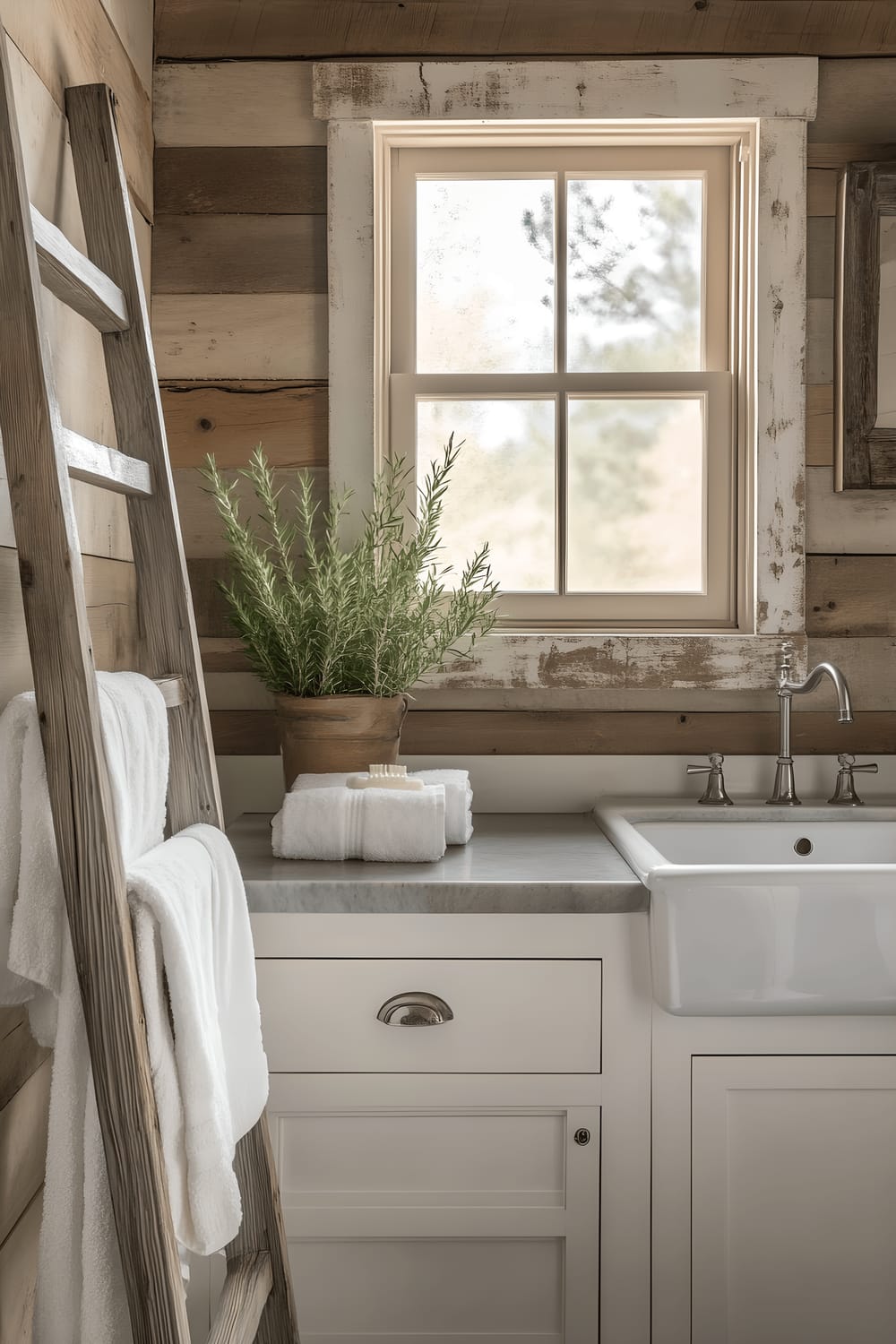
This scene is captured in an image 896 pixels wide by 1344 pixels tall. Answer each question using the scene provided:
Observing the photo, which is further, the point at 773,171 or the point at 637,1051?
the point at 773,171

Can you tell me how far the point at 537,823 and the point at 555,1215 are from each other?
0.58 m

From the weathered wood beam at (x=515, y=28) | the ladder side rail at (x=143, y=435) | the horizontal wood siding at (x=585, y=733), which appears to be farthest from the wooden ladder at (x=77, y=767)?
the weathered wood beam at (x=515, y=28)

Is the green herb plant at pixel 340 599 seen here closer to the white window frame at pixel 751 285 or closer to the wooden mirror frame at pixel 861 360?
the white window frame at pixel 751 285

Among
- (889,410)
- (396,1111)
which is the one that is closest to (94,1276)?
(396,1111)

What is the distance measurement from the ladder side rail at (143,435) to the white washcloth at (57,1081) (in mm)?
334

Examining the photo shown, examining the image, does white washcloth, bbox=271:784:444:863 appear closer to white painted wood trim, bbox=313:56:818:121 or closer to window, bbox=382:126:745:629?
window, bbox=382:126:745:629

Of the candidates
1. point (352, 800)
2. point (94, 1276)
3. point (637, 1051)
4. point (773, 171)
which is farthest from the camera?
point (773, 171)

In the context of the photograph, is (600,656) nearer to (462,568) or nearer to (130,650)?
(462,568)

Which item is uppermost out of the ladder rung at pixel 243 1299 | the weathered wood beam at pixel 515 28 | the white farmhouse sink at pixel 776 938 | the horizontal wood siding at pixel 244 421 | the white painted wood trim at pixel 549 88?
the weathered wood beam at pixel 515 28

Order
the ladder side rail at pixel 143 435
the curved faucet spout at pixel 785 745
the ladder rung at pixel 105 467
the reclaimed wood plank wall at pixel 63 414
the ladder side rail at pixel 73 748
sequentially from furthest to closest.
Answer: the curved faucet spout at pixel 785 745, the ladder side rail at pixel 143 435, the reclaimed wood plank wall at pixel 63 414, the ladder rung at pixel 105 467, the ladder side rail at pixel 73 748

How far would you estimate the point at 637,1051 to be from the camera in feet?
4.23

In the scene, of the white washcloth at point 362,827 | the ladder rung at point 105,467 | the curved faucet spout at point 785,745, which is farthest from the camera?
the curved faucet spout at point 785,745

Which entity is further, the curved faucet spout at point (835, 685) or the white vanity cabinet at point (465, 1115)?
the curved faucet spout at point (835, 685)

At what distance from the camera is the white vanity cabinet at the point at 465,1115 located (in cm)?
129
